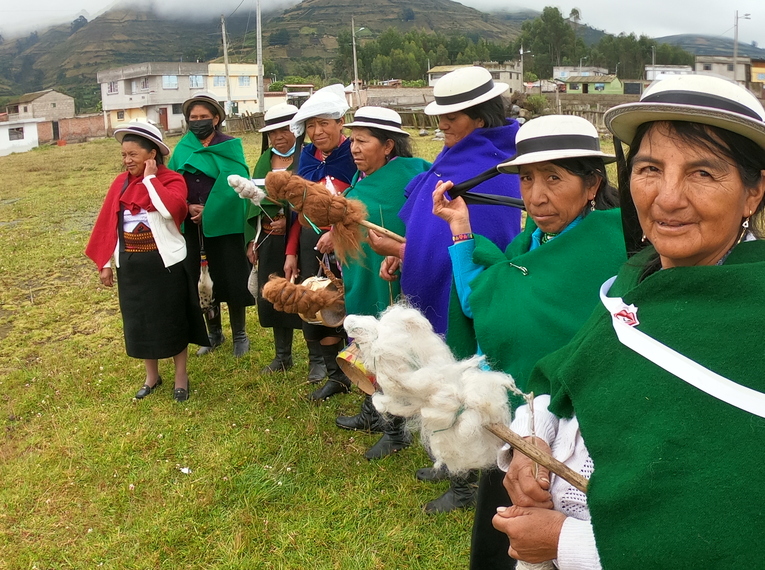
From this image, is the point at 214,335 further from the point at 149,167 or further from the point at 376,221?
the point at 376,221

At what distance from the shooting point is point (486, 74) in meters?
3.32

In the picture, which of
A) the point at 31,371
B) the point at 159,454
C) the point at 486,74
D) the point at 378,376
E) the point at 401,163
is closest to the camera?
the point at 378,376

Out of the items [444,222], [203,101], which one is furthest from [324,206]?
[203,101]

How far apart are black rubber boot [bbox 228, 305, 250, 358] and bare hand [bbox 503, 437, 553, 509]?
16.0ft

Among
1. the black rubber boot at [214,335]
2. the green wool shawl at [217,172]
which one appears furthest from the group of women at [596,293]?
the black rubber boot at [214,335]

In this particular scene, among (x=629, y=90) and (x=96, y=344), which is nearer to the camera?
(x=96, y=344)

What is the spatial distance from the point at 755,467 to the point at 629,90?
3284 inches

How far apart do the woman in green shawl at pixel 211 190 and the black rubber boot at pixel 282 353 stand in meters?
0.77

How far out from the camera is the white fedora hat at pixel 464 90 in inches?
128

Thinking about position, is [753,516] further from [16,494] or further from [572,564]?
[16,494]

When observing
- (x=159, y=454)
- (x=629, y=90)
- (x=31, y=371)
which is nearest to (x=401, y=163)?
(x=159, y=454)

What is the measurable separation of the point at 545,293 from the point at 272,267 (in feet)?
12.1

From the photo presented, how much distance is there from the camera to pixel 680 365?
1339 millimetres

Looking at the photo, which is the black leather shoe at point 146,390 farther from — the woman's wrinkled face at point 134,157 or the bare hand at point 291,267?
the woman's wrinkled face at point 134,157
